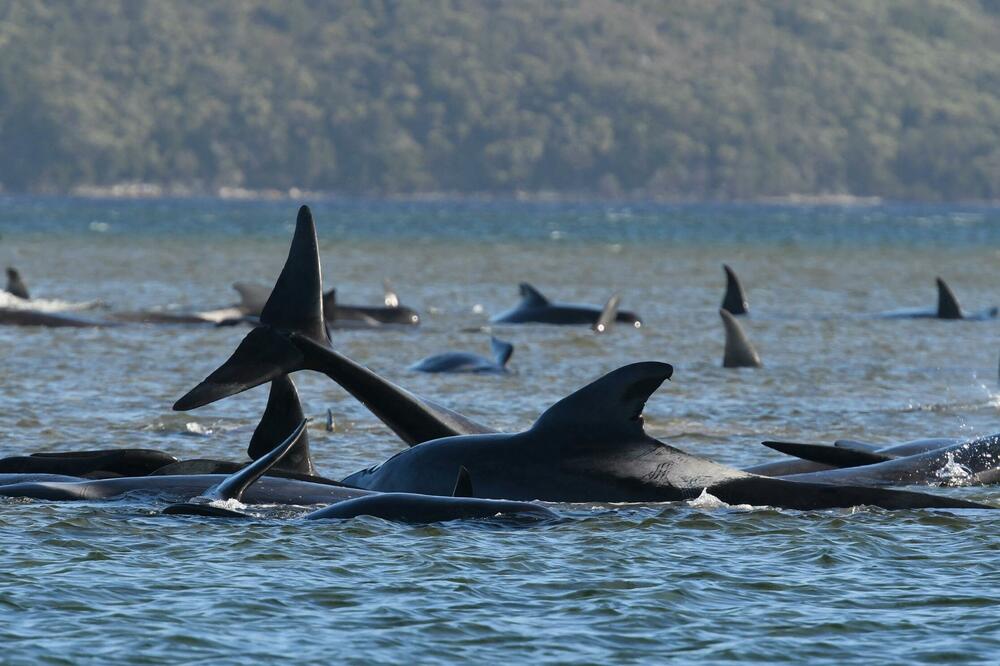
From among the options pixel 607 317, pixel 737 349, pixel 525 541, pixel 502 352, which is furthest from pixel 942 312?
pixel 525 541

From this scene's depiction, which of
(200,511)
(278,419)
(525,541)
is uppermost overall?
(278,419)

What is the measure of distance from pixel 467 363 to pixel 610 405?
12613 millimetres

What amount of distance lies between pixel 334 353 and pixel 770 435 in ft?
20.4

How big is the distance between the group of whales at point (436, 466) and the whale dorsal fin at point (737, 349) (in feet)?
38.6

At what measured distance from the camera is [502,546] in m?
12.8

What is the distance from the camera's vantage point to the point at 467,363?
26281 mm

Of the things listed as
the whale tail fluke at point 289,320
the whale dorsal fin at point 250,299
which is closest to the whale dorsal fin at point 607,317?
the whale dorsal fin at point 250,299

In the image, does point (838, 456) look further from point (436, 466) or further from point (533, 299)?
point (533, 299)

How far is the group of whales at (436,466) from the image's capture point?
13.6 metres

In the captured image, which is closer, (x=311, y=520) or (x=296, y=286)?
(x=311, y=520)

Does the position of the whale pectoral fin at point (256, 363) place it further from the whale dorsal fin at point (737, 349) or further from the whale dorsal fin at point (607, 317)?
the whale dorsal fin at point (607, 317)

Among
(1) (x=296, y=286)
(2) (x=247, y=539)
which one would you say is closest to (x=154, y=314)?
(1) (x=296, y=286)

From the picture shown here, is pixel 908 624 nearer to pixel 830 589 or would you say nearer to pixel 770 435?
pixel 830 589

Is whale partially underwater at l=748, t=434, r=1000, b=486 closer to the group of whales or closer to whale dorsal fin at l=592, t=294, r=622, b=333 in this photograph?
the group of whales
